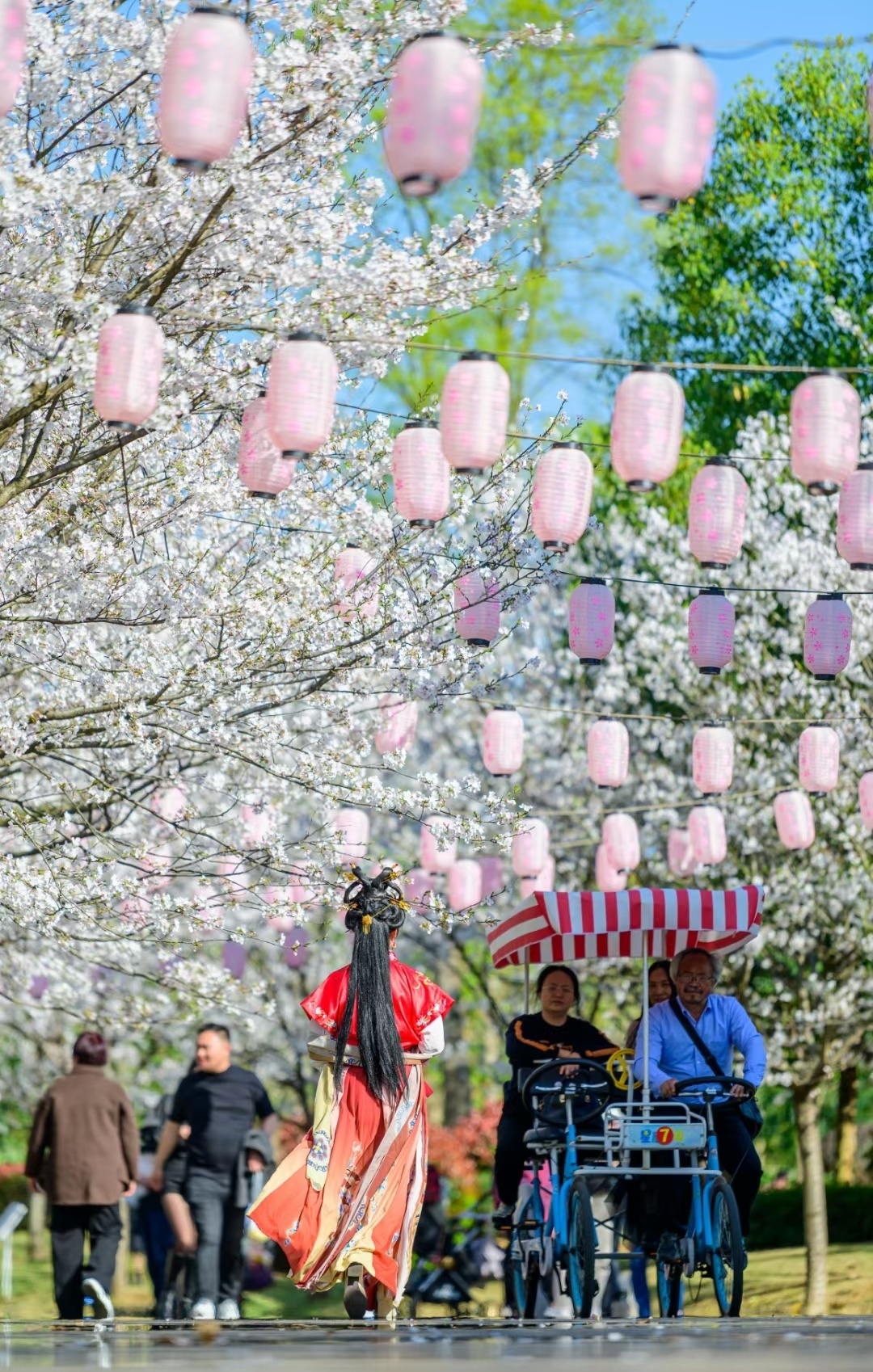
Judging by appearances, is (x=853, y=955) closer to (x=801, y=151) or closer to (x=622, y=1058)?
(x=801, y=151)

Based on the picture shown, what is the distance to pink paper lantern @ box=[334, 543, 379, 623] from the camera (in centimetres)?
1046

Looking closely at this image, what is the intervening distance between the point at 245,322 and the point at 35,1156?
18.1 ft

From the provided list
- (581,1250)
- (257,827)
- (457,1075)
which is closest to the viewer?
(581,1250)

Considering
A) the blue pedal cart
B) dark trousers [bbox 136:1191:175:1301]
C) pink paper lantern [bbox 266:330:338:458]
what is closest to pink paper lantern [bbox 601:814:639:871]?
dark trousers [bbox 136:1191:175:1301]

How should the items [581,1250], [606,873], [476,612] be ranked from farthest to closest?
[606,873] → [476,612] → [581,1250]

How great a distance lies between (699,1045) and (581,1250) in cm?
135

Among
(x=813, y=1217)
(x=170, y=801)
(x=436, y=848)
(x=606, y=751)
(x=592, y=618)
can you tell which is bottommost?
(x=813, y=1217)

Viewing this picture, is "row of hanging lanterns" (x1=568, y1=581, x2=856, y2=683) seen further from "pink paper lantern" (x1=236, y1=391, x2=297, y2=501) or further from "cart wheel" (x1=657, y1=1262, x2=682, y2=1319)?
"cart wheel" (x1=657, y1=1262, x2=682, y2=1319)

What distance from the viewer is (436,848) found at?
12.8m

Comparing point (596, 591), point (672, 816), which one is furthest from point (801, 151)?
point (596, 591)

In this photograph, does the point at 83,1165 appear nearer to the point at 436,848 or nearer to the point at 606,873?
the point at 436,848

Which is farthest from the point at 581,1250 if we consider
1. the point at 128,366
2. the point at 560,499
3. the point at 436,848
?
the point at 128,366

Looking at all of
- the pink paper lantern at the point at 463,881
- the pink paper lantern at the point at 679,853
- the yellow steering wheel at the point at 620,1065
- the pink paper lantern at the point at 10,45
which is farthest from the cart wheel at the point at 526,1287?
the pink paper lantern at the point at 463,881

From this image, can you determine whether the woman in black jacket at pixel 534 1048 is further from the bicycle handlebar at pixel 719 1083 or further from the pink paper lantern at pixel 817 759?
the pink paper lantern at pixel 817 759
